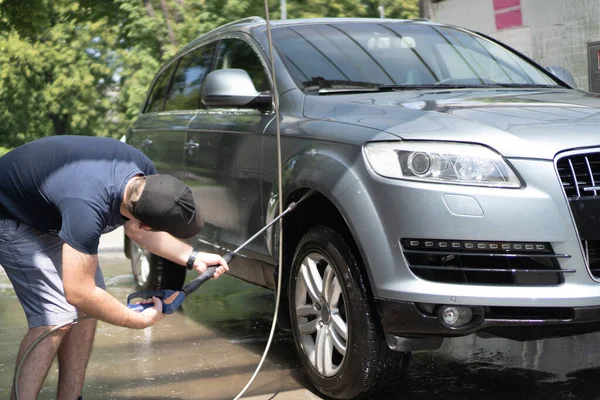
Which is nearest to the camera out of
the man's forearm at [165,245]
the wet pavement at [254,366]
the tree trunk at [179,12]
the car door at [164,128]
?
the man's forearm at [165,245]

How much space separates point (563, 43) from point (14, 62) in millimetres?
37275

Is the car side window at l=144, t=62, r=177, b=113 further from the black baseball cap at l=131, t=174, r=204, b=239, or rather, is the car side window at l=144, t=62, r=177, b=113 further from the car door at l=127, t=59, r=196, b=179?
the black baseball cap at l=131, t=174, r=204, b=239

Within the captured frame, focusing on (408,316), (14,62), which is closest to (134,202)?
(408,316)

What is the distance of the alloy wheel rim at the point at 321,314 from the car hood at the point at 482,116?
69 cm

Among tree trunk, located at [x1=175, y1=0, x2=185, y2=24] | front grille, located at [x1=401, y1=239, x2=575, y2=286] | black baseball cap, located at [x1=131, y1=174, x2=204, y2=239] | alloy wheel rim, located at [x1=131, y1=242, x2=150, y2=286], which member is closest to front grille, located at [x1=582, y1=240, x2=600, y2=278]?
front grille, located at [x1=401, y1=239, x2=575, y2=286]

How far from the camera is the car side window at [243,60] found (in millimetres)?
5285

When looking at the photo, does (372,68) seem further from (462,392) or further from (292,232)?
(462,392)

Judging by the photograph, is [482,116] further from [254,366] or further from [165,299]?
[254,366]

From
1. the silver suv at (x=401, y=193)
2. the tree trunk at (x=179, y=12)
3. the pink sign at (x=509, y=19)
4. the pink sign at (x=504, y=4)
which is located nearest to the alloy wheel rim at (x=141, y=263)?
the silver suv at (x=401, y=193)

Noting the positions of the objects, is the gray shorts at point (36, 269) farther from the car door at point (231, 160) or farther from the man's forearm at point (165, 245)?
the car door at point (231, 160)

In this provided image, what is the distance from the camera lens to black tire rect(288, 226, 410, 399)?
3994mm

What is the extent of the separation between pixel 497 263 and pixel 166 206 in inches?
52.4

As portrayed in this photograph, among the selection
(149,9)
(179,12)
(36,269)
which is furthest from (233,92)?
(149,9)

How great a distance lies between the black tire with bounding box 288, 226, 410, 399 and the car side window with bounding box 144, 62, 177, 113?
2.69 metres
